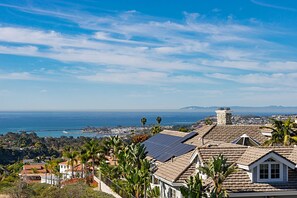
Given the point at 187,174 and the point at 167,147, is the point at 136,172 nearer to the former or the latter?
the point at 187,174

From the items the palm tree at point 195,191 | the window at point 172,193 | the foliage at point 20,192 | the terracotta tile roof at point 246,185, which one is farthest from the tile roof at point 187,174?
the foliage at point 20,192

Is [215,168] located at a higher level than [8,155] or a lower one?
higher

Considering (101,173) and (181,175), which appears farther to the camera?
(101,173)

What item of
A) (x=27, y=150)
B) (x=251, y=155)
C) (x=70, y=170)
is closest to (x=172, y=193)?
(x=251, y=155)

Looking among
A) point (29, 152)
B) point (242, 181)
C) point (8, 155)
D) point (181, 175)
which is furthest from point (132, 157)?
point (29, 152)

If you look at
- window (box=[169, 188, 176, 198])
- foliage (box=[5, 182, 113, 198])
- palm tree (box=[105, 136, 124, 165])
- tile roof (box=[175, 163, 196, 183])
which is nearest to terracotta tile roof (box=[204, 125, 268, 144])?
tile roof (box=[175, 163, 196, 183])

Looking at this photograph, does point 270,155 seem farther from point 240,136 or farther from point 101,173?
point 101,173

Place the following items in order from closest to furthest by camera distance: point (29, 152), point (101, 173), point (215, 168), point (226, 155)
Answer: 1. point (215, 168)
2. point (226, 155)
3. point (101, 173)
4. point (29, 152)

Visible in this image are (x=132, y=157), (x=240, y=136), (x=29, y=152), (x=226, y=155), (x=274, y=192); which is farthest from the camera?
(x=29, y=152)

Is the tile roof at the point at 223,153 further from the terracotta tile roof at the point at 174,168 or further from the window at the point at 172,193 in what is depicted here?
the window at the point at 172,193
